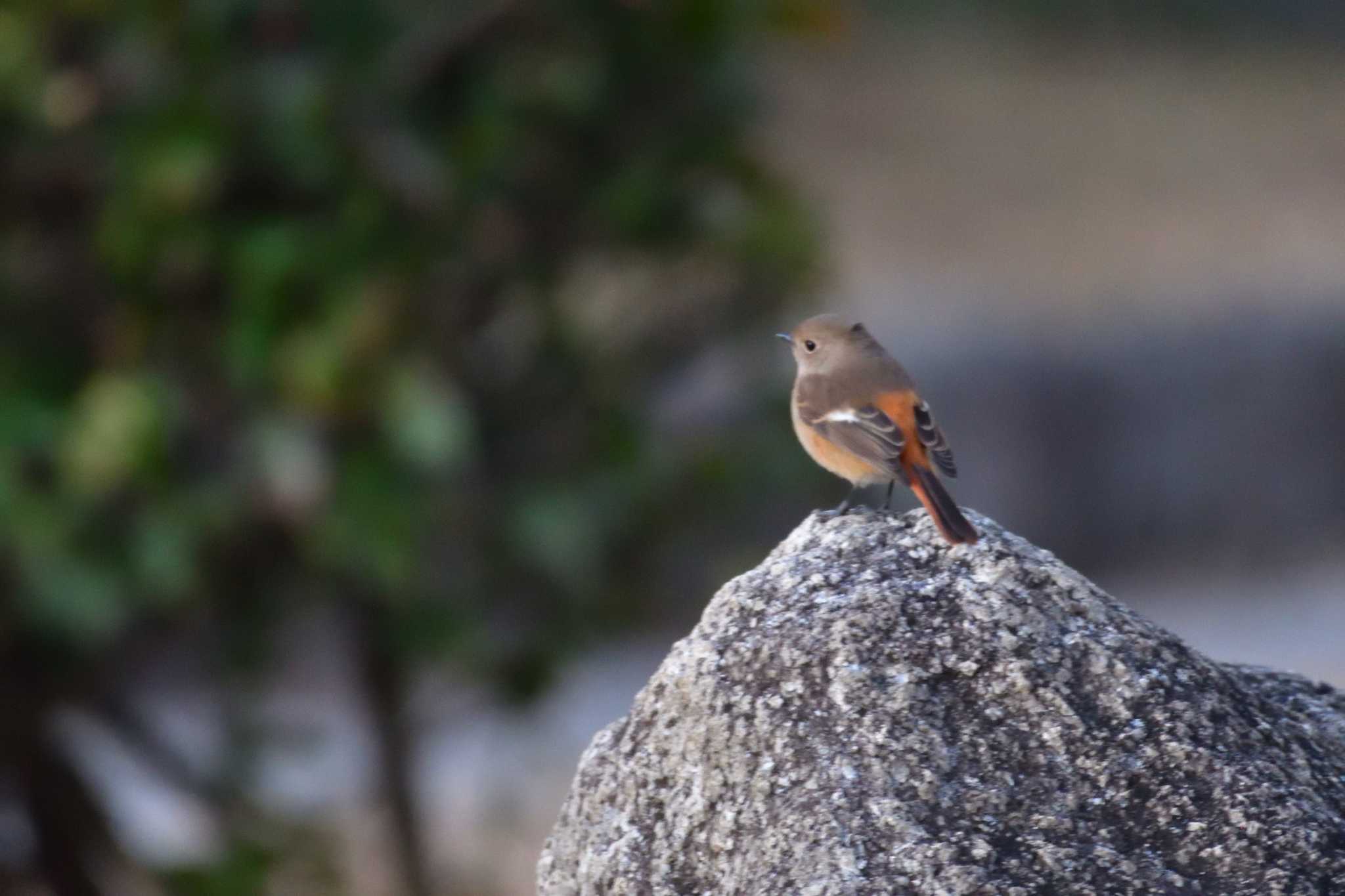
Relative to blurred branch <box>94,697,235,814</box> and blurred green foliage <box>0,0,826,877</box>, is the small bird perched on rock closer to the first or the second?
blurred green foliage <box>0,0,826,877</box>

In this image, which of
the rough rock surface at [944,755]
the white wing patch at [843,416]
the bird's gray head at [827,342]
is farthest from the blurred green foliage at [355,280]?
the rough rock surface at [944,755]

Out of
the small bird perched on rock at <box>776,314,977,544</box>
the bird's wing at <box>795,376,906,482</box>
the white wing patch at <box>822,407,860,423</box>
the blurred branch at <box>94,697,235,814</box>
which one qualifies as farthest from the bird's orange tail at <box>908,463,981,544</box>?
the blurred branch at <box>94,697,235,814</box>

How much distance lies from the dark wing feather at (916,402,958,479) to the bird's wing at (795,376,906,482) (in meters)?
0.06

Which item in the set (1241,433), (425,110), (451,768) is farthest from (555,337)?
(1241,433)

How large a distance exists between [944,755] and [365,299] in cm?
397

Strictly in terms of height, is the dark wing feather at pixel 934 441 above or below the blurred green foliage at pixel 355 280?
below

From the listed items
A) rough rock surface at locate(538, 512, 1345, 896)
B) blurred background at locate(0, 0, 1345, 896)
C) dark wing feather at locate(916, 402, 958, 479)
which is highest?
blurred background at locate(0, 0, 1345, 896)

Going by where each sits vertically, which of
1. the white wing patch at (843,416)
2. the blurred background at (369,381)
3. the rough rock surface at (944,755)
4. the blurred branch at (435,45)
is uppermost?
the blurred branch at (435,45)

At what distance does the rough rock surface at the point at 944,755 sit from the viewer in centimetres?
263

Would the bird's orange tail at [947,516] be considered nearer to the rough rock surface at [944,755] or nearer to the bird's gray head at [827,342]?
the rough rock surface at [944,755]

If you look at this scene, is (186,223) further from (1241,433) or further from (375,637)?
(1241,433)

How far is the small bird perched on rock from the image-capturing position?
4.37 meters

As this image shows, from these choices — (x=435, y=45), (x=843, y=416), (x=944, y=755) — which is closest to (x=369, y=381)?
(x=435, y=45)

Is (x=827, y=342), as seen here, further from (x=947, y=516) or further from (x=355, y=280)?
(x=355, y=280)
